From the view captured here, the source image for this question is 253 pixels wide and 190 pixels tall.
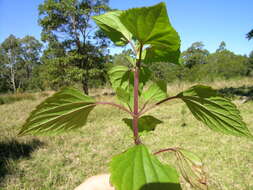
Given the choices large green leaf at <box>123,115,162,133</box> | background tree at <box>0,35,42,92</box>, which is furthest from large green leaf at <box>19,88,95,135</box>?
background tree at <box>0,35,42,92</box>

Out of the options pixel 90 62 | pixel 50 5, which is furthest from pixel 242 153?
pixel 50 5

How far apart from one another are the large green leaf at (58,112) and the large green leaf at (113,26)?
148 mm

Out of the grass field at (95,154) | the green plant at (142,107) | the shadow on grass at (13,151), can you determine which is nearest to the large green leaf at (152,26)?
the green plant at (142,107)

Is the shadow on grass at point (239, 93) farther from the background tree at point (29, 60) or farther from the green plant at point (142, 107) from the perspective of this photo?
the background tree at point (29, 60)

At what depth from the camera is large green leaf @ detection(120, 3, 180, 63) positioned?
24cm

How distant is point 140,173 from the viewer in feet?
0.87

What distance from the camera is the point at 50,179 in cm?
194

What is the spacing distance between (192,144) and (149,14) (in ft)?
9.47

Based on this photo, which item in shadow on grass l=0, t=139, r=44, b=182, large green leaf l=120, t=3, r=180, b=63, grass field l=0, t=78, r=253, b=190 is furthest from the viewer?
shadow on grass l=0, t=139, r=44, b=182

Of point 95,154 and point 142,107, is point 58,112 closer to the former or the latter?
point 142,107

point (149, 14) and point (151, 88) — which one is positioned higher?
point (149, 14)

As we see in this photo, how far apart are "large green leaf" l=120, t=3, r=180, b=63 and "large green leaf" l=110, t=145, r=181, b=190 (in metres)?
0.18

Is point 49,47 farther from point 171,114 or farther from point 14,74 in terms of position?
point 14,74

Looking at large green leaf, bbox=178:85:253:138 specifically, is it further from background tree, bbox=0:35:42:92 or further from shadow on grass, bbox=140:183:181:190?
background tree, bbox=0:35:42:92
